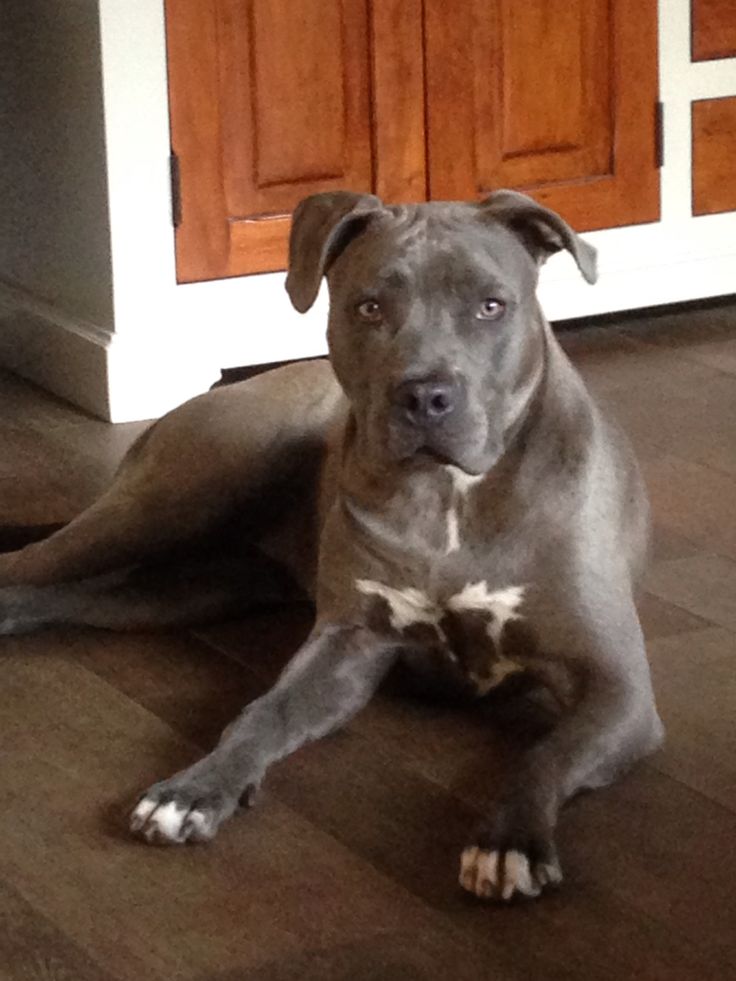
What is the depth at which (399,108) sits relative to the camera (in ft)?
13.0

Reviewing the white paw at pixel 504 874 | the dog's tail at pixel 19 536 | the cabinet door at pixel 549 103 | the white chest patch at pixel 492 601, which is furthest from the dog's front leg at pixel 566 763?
the cabinet door at pixel 549 103

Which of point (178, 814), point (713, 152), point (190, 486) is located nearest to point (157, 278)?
point (190, 486)

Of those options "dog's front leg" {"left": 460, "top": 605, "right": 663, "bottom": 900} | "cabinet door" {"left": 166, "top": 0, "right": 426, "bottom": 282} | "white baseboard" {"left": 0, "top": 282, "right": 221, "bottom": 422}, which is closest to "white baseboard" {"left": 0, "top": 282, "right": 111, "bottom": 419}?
"white baseboard" {"left": 0, "top": 282, "right": 221, "bottom": 422}

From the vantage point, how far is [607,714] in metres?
2.21

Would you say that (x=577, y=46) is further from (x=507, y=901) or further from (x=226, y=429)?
(x=507, y=901)

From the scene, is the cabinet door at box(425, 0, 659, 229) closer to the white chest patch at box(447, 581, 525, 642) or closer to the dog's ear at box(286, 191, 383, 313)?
the dog's ear at box(286, 191, 383, 313)

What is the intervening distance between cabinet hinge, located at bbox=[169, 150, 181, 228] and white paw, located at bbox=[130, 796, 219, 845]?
1.87 meters

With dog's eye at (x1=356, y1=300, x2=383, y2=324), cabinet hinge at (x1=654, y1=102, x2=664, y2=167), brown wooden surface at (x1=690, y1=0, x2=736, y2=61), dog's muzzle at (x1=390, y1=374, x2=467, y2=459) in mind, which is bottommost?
dog's muzzle at (x1=390, y1=374, x2=467, y2=459)

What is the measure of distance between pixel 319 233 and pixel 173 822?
74 centimetres

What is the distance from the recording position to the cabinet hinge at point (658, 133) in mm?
4258

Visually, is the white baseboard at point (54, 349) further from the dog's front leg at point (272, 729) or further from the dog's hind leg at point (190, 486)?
the dog's front leg at point (272, 729)

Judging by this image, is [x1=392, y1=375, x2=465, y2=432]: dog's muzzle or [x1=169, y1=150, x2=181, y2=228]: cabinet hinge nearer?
[x1=392, y1=375, x2=465, y2=432]: dog's muzzle

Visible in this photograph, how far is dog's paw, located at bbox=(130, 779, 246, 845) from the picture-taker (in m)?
2.11

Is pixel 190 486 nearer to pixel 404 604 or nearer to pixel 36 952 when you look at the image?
pixel 404 604
